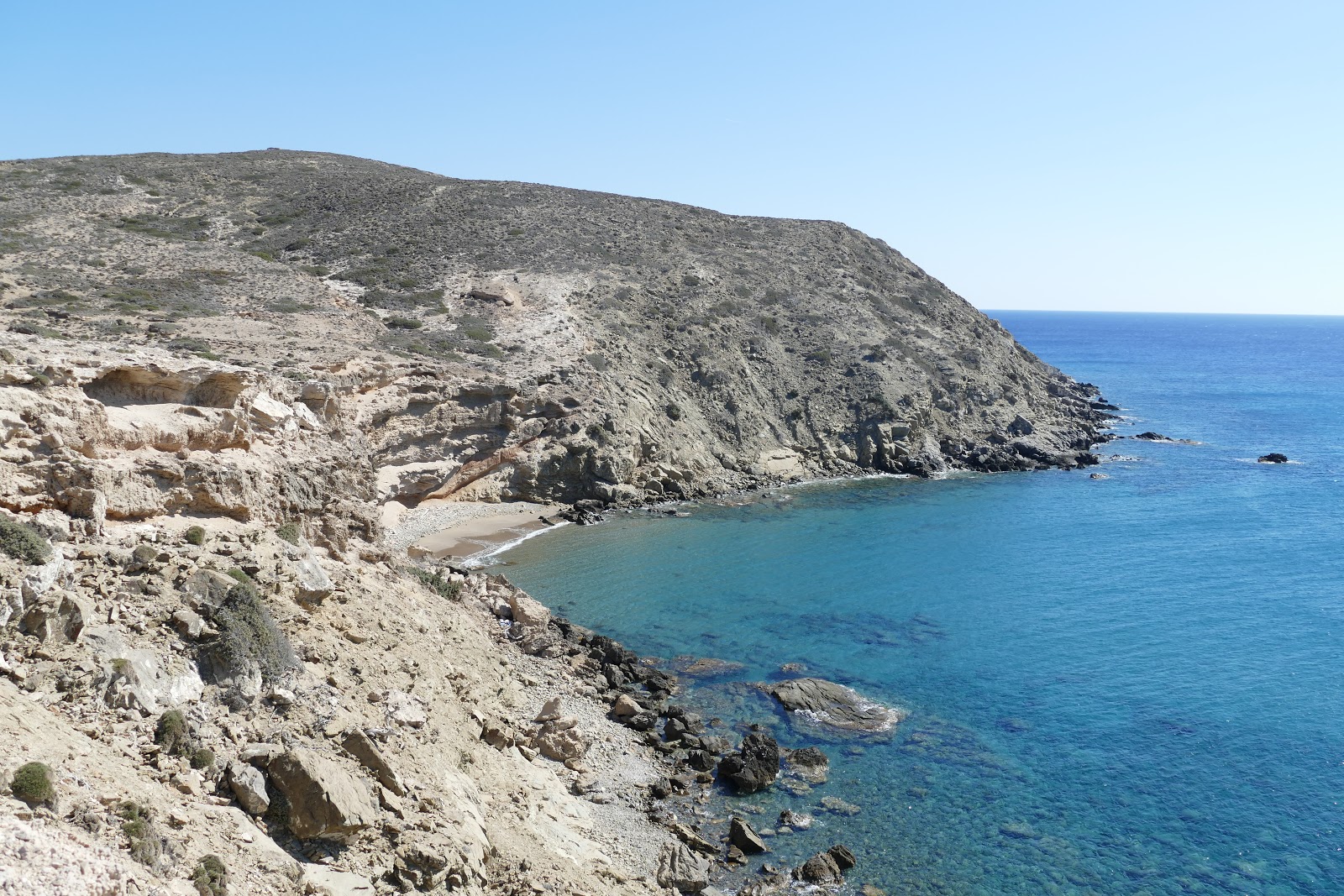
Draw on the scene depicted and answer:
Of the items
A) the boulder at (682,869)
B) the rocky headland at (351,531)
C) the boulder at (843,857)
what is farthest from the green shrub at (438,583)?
the boulder at (843,857)

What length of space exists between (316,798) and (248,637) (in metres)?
4.04

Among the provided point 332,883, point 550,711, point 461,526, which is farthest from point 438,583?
point 332,883

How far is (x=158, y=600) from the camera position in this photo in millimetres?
17578

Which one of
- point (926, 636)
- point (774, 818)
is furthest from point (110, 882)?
point (926, 636)

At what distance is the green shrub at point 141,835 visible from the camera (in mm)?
12383

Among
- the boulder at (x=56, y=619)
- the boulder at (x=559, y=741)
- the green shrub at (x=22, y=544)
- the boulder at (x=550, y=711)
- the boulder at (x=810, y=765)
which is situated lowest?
the boulder at (x=810, y=765)

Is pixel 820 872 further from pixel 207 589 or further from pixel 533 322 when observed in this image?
pixel 533 322

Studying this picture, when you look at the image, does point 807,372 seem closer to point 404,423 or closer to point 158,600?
point 404,423

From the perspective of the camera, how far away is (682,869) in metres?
20.9

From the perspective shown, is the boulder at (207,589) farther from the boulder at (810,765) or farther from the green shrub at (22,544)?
the boulder at (810,765)

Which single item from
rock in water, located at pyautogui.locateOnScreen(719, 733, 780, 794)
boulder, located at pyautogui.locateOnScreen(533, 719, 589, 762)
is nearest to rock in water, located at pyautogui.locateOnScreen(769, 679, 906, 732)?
rock in water, located at pyautogui.locateOnScreen(719, 733, 780, 794)

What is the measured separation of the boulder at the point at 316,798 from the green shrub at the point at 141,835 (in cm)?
246

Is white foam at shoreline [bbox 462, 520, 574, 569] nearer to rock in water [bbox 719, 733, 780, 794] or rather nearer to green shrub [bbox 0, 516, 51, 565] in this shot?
rock in water [bbox 719, 733, 780, 794]

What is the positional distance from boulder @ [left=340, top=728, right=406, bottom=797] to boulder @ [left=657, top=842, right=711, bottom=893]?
6625 mm
